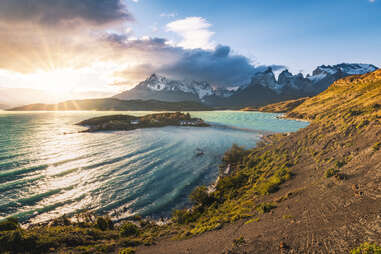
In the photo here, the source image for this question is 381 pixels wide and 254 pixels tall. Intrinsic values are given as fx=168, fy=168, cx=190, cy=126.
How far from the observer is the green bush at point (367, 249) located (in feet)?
28.0

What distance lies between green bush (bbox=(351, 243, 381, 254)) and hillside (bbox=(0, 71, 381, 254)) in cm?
10

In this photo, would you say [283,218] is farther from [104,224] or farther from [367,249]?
[104,224]

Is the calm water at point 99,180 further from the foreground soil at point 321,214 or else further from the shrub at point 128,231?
the foreground soil at point 321,214

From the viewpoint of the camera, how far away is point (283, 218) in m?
13.8

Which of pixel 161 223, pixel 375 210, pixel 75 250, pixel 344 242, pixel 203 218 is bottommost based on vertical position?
pixel 161 223

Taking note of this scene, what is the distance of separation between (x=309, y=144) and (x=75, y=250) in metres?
34.9

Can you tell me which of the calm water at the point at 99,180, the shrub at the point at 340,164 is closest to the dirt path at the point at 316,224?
the shrub at the point at 340,164

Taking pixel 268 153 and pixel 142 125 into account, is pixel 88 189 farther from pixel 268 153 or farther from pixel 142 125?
pixel 142 125

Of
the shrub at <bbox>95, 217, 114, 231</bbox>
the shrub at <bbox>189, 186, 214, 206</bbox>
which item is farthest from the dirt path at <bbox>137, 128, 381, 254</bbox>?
the shrub at <bbox>189, 186, 214, 206</bbox>

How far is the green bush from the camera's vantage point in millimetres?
8531

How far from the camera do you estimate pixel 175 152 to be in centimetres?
5266

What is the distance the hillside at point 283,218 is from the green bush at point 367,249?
0.34 ft

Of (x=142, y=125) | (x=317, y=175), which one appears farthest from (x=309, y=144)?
(x=142, y=125)

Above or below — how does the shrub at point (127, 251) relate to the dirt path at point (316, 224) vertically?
below
